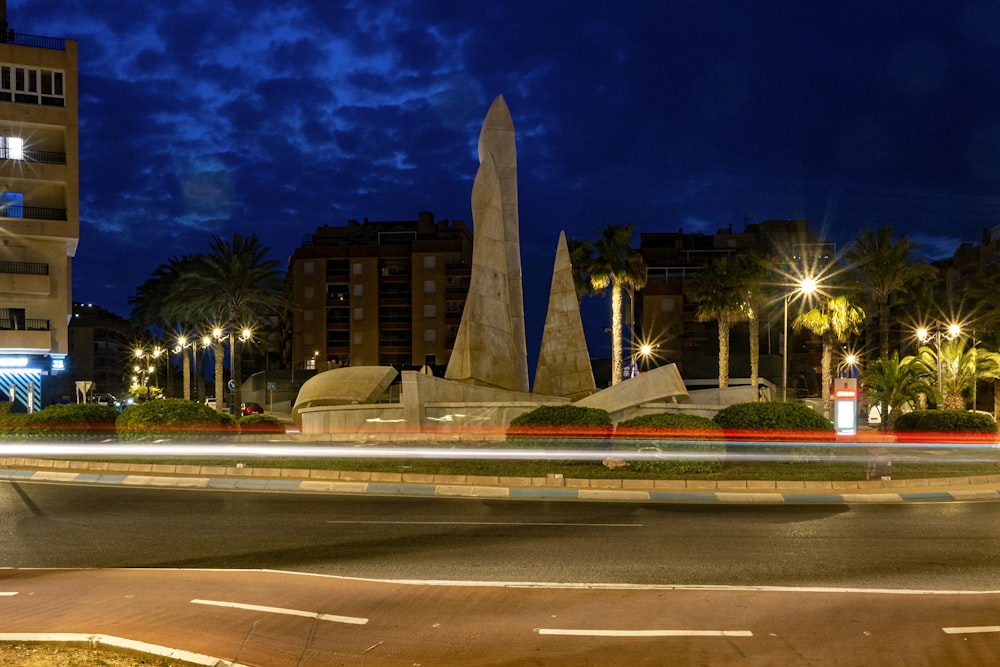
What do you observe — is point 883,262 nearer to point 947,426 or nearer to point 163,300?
point 947,426

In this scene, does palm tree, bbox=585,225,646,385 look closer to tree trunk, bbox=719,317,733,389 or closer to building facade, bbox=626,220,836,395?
tree trunk, bbox=719,317,733,389

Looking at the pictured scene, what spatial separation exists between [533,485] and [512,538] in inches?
247

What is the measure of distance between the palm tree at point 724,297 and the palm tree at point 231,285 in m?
27.3

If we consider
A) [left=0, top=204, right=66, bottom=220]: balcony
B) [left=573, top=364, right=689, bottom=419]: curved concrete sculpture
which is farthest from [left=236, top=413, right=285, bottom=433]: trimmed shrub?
[left=0, top=204, right=66, bottom=220]: balcony

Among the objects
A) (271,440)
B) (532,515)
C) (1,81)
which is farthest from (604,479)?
(1,81)

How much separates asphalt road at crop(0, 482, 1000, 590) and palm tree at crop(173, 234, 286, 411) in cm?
3760

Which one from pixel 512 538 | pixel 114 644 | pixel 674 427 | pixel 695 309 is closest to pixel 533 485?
pixel 674 427

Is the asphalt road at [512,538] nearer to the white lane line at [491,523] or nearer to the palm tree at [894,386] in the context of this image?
the white lane line at [491,523]

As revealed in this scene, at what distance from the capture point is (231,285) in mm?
54438

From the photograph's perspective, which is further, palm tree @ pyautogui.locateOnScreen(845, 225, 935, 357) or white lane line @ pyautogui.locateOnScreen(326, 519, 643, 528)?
palm tree @ pyautogui.locateOnScreen(845, 225, 935, 357)

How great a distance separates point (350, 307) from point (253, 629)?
8604cm

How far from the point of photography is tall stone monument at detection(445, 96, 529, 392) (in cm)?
3541

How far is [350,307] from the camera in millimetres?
92375

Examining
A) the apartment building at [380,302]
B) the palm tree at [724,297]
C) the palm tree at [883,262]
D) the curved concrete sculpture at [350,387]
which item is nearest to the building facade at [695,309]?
the palm tree at [724,297]
